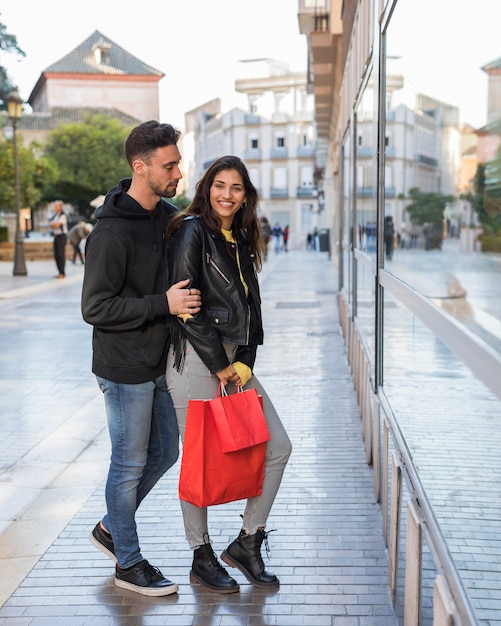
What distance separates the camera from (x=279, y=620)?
3.31m

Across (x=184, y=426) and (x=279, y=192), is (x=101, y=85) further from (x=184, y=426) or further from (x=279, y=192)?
(x=184, y=426)

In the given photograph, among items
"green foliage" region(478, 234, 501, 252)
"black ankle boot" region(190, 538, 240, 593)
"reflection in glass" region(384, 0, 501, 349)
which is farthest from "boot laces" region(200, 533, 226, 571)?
"green foliage" region(478, 234, 501, 252)

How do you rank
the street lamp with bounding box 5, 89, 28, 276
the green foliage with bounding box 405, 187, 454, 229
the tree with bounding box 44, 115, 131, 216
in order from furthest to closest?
the tree with bounding box 44, 115, 131, 216 < the street lamp with bounding box 5, 89, 28, 276 < the green foliage with bounding box 405, 187, 454, 229

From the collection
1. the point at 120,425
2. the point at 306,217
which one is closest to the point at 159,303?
the point at 120,425

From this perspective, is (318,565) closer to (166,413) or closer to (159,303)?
(166,413)

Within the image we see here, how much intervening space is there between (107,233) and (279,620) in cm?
160

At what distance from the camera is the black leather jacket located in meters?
3.34

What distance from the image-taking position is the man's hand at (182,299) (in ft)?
10.8

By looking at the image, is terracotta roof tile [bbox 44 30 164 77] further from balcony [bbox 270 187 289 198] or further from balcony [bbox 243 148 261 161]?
balcony [bbox 270 187 289 198]

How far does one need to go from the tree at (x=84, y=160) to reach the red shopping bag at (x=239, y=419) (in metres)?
67.0

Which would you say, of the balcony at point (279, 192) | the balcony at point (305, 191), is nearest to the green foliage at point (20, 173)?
the balcony at point (279, 192)

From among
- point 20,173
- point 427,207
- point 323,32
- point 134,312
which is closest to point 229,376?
point 134,312

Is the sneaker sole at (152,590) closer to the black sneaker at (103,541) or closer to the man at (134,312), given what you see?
the man at (134,312)

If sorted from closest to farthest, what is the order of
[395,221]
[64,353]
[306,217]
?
1. [395,221]
2. [64,353]
3. [306,217]
